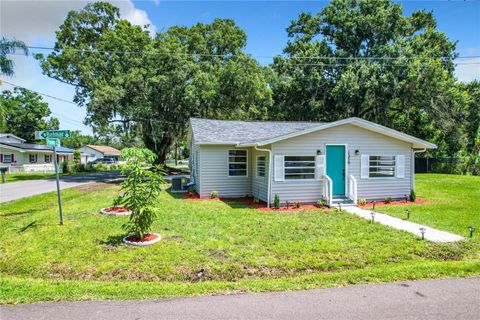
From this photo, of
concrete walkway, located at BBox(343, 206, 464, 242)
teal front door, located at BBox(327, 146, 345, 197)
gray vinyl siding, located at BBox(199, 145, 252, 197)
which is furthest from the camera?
gray vinyl siding, located at BBox(199, 145, 252, 197)

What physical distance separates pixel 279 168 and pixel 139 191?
5861 mm

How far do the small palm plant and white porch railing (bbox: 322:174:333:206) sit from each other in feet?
22.0

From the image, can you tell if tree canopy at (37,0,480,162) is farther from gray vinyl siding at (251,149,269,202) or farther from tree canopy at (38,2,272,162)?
gray vinyl siding at (251,149,269,202)

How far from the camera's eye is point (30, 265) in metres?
5.28

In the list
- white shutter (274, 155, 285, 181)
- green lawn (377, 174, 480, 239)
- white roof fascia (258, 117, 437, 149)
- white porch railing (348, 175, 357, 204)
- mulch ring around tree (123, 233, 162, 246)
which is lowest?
mulch ring around tree (123, 233, 162, 246)

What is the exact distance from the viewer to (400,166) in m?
12.2

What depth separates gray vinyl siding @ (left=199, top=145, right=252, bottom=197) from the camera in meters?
13.4

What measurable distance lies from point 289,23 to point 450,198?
→ 2080cm

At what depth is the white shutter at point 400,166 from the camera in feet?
39.9

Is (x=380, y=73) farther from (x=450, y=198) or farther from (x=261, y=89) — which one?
(x=450, y=198)

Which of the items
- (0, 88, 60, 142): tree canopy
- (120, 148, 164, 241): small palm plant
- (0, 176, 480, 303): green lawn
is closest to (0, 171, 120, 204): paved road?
(0, 176, 480, 303): green lawn

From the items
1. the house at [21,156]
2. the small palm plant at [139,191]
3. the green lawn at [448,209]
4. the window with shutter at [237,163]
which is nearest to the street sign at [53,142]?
the small palm plant at [139,191]

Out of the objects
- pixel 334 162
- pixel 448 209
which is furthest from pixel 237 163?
pixel 448 209

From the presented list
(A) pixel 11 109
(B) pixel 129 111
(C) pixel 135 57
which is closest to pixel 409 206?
(B) pixel 129 111
